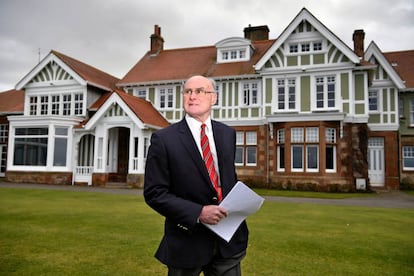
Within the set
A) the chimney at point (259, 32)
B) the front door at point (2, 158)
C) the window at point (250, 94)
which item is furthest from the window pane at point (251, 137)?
the front door at point (2, 158)

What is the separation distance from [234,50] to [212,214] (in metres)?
23.0

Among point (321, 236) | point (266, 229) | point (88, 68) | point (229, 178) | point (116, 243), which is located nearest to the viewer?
point (229, 178)

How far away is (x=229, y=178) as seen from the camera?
273cm

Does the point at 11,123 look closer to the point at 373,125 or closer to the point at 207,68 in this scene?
the point at 207,68

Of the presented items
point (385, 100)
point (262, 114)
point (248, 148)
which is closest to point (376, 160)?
point (385, 100)

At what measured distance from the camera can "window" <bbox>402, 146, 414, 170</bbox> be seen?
23342 mm

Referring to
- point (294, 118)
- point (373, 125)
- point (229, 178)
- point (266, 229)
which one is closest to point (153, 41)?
point (294, 118)

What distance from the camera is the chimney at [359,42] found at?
22.0m

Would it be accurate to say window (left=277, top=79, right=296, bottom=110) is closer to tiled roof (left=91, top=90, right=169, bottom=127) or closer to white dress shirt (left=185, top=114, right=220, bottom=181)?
tiled roof (left=91, top=90, right=169, bottom=127)

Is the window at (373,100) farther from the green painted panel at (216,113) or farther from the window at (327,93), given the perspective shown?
the green painted panel at (216,113)

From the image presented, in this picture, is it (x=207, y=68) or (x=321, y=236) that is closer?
(x=321, y=236)

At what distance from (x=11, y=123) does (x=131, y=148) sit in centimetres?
866

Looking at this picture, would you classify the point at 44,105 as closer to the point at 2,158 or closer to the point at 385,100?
the point at 2,158

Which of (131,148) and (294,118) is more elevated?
(294,118)
